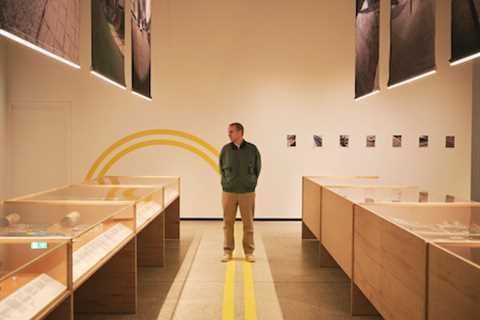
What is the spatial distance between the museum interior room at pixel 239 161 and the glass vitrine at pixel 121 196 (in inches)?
1.5

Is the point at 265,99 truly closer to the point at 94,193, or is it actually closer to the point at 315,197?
the point at 315,197

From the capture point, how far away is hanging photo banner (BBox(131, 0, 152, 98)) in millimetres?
5219

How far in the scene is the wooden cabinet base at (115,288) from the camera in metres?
4.06

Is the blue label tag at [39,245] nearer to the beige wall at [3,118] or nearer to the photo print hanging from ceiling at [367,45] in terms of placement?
the photo print hanging from ceiling at [367,45]

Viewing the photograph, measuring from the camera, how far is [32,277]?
2.22m

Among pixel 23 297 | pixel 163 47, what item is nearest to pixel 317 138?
pixel 163 47

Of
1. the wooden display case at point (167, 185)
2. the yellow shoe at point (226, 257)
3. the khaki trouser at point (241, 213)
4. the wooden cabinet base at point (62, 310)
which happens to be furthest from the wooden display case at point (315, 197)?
the wooden cabinet base at point (62, 310)

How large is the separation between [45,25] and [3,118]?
6807mm

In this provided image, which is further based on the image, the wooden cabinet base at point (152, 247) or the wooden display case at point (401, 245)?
the wooden cabinet base at point (152, 247)

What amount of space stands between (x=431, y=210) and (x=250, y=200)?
8.66ft

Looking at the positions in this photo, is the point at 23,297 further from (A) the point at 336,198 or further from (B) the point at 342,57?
(B) the point at 342,57

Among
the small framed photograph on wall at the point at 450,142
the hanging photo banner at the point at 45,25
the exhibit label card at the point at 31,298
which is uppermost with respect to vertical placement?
the hanging photo banner at the point at 45,25

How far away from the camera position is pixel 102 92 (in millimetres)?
9055

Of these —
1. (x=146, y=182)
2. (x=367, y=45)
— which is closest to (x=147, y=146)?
(x=146, y=182)
